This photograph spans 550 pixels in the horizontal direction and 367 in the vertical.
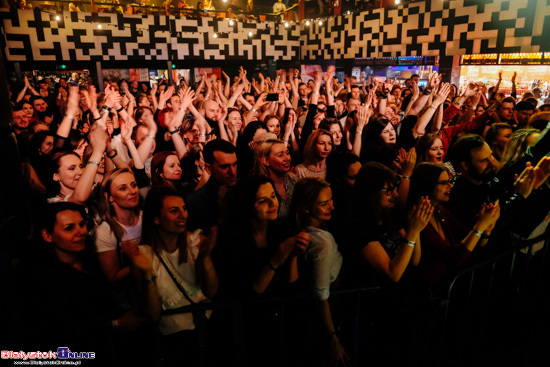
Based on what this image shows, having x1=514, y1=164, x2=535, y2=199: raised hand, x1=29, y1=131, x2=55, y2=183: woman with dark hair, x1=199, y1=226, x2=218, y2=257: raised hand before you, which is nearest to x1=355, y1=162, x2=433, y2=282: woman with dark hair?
x1=199, y1=226, x2=218, y2=257: raised hand

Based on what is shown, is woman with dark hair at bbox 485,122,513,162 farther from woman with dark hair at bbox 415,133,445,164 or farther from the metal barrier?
the metal barrier

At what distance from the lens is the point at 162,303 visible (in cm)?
184

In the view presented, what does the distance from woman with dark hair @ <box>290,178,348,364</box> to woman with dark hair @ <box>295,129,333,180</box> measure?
120 centimetres

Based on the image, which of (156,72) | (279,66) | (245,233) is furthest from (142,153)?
(156,72)

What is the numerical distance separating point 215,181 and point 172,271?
43.6 inches

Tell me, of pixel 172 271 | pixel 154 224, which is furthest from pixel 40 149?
pixel 172 271

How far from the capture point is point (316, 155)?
3.35 m

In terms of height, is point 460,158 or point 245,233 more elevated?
point 460,158

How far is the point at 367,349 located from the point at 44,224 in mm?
2065

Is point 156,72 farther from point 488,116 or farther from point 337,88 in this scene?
point 488,116

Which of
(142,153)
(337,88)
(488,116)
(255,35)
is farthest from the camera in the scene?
(255,35)

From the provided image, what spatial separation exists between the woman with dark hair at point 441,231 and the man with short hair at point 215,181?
136cm

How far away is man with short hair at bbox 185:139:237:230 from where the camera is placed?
2.73 m

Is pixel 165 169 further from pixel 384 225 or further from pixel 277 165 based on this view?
pixel 384 225
